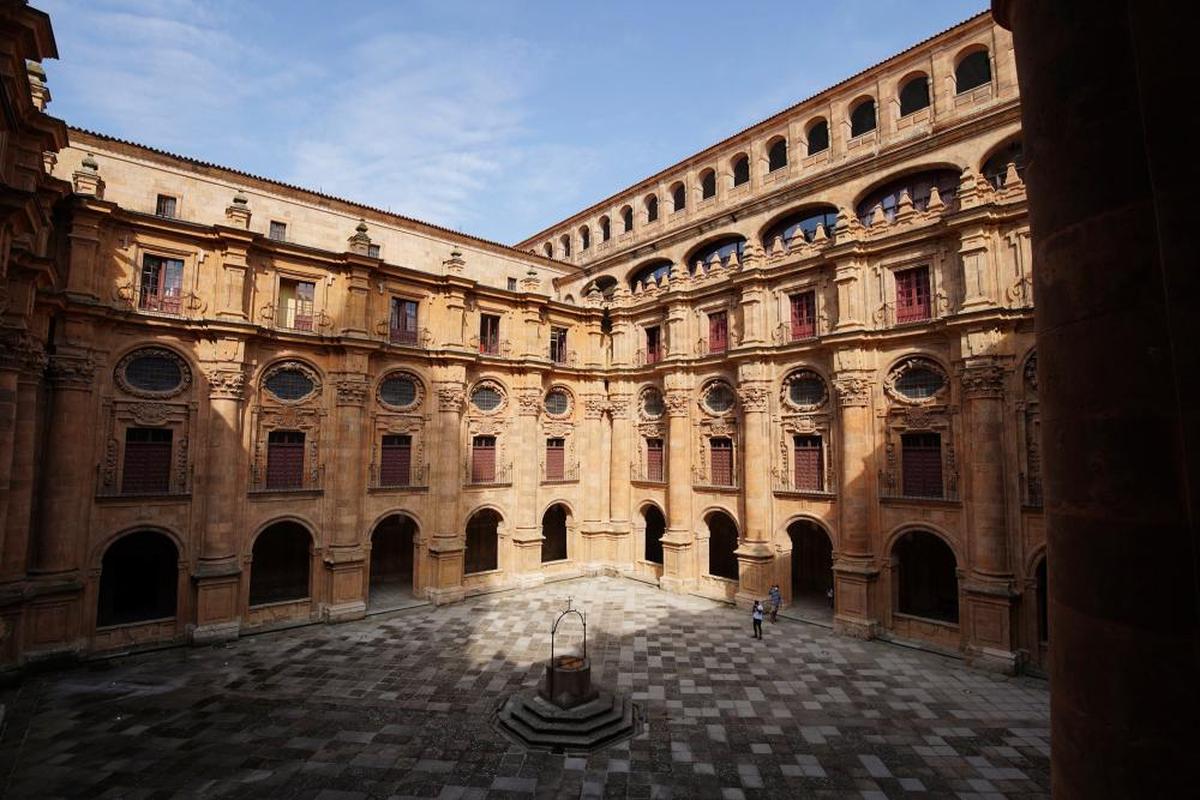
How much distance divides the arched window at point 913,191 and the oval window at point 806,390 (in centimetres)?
665

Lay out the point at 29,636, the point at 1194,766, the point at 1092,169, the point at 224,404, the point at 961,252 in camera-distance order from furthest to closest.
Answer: the point at 224,404, the point at 961,252, the point at 29,636, the point at 1092,169, the point at 1194,766

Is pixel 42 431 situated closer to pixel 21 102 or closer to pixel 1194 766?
pixel 21 102

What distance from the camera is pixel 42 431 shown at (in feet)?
58.0

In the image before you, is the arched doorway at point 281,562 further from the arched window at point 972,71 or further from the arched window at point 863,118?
the arched window at point 972,71

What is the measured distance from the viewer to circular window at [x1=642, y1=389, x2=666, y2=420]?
96.1 ft

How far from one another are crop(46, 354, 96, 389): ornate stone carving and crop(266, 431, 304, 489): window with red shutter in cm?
567

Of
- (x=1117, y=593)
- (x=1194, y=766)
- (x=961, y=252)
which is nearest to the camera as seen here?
(x=1194, y=766)

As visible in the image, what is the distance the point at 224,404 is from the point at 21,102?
10421mm

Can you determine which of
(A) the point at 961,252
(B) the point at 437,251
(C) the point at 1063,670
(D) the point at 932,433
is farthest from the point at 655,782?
(B) the point at 437,251

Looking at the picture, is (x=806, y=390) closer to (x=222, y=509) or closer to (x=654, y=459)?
(x=654, y=459)

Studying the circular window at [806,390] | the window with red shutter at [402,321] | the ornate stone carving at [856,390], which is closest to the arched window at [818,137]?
the circular window at [806,390]

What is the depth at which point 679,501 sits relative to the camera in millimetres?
27000

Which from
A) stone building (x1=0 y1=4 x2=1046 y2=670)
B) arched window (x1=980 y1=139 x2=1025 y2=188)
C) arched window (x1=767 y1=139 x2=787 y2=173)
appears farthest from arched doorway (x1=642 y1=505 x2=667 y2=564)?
arched window (x1=980 y1=139 x2=1025 y2=188)

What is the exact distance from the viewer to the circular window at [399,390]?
24.5 metres
